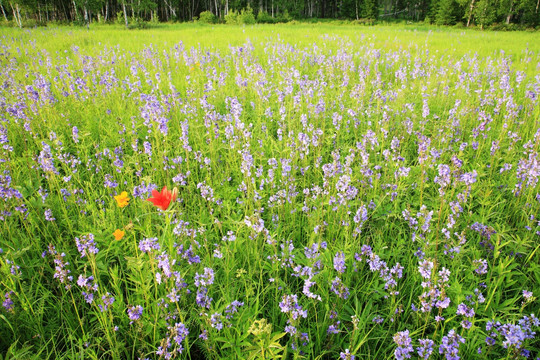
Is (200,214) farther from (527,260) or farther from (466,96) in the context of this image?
(466,96)

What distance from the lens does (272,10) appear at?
154 ft

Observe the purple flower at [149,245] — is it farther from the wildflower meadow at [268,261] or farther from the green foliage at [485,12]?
the green foliage at [485,12]

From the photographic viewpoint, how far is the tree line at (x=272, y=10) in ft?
98.7

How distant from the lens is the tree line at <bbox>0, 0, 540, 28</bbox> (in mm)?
30089

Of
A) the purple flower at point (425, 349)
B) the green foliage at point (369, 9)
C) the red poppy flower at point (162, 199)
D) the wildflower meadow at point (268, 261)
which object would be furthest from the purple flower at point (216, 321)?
the green foliage at point (369, 9)

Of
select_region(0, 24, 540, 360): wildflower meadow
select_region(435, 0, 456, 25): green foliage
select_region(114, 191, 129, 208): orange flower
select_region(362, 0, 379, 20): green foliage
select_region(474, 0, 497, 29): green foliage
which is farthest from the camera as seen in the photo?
select_region(362, 0, 379, 20): green foliage

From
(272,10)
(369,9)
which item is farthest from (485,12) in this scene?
(272,10)

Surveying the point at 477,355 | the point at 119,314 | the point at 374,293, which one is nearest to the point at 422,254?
the point at 374,293

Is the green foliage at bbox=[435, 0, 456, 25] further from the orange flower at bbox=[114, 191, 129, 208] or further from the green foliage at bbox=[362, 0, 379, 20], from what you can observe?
the orange flower at bbox=[114, 191, 129, 208]

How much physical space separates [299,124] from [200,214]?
2.41 meters

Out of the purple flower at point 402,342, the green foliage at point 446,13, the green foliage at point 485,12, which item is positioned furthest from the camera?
the green foliage at point 446,13

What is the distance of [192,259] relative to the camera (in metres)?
2.05

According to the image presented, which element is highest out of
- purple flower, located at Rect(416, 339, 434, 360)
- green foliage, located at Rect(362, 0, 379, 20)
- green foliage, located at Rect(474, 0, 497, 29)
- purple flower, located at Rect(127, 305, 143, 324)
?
green foliage, located at Rect(362, 0, 379, 20)

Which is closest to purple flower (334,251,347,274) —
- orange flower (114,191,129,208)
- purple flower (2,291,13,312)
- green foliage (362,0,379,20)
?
orange flower (114,191,129,208)
